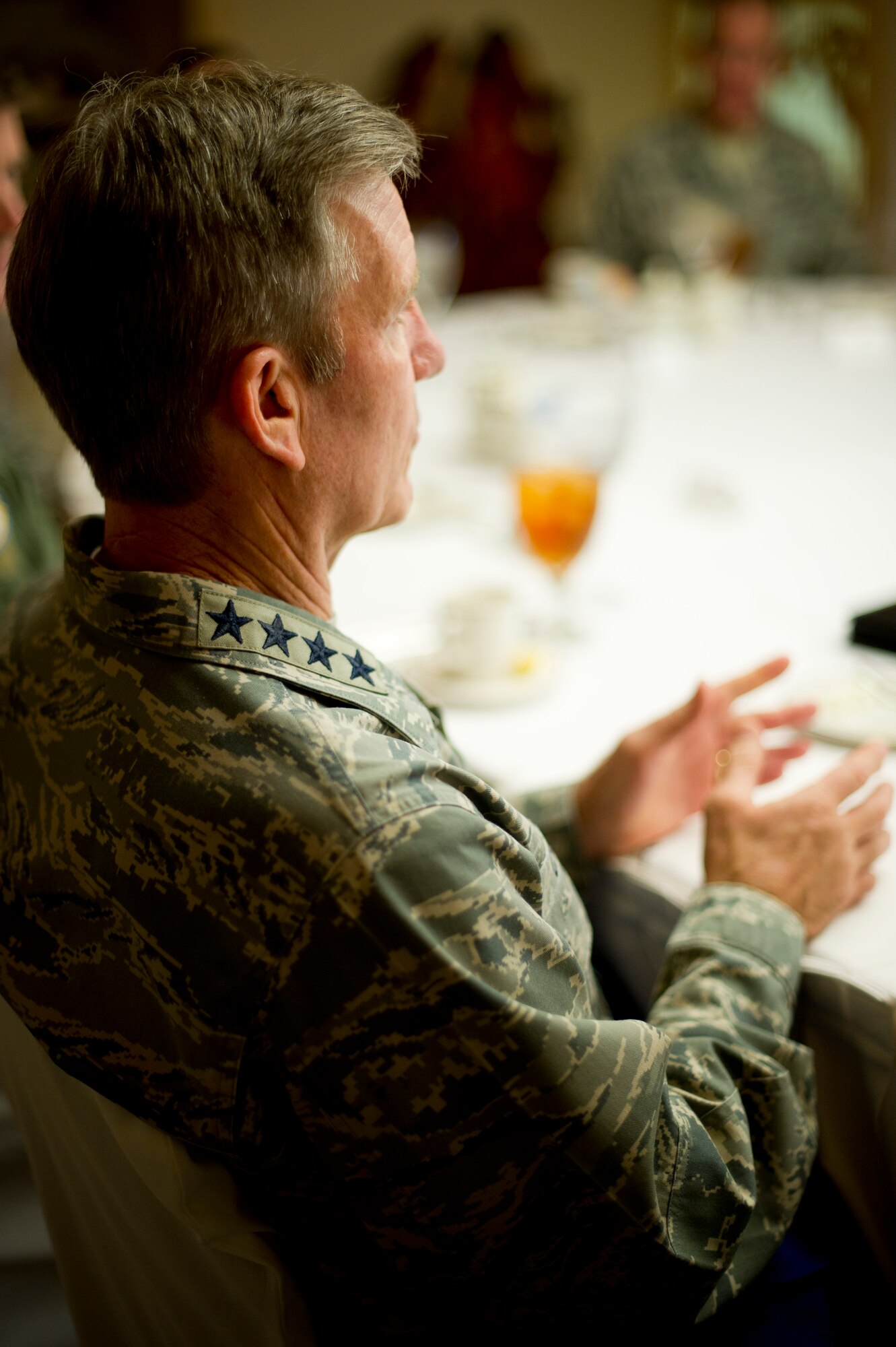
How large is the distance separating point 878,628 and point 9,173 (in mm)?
1184

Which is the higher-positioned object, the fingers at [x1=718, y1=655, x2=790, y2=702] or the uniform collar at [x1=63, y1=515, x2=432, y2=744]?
the uniform collar at [x1=63, y1=515, x2=432, y2=744]

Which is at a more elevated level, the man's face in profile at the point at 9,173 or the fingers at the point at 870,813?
the man's face in profile at the point at 9,173

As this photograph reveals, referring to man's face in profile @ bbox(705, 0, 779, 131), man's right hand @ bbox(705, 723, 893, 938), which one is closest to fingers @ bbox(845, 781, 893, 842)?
man's right hand @ bbox(705, 723, 893, 938)

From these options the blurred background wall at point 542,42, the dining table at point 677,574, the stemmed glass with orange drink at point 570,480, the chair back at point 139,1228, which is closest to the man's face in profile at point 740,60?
the dining table at point 677,574

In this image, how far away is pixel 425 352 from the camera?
722 mm

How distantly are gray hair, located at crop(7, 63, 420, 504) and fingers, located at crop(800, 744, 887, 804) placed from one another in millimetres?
474

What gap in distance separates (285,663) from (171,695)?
6 centimetres

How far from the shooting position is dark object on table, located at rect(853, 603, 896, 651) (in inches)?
42.1

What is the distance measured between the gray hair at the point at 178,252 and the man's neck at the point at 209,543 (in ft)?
0.05

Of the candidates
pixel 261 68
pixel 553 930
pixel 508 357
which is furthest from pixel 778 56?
pixel 553 930

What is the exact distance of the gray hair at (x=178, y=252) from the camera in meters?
0.55

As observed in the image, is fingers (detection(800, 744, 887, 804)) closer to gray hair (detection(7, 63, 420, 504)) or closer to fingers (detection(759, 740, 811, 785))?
fingers (detection(759, 740, 811, 785))

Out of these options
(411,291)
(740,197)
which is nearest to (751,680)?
(411,291)

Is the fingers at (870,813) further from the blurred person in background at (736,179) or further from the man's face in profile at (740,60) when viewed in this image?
the man's face in profile at (740,60)
